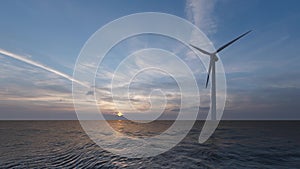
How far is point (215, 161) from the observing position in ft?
91.0

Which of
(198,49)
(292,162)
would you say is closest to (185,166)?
(292,162)

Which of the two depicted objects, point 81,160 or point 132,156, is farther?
point 132,156

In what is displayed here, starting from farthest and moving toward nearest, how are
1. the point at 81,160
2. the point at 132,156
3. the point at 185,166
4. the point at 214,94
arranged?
1. the point at 214,94
2. the point at 132,156
3. the point at 81,160
4. the point at 185,166

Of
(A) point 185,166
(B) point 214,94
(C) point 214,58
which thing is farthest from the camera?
(B) point 214,94

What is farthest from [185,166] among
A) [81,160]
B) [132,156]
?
[81,160]

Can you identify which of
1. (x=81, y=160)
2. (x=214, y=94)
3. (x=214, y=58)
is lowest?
(x=81, y=160)

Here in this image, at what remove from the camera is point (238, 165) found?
25.5 m

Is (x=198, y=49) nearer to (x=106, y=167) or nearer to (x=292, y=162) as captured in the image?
(x=292, y=162)

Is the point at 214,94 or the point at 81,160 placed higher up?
the point at 214,94

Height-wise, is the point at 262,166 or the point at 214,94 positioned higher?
the point at 214,94

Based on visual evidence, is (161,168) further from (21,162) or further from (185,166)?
(21,162)

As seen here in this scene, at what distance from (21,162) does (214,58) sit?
7439 centimetres

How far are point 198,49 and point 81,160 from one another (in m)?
67.3

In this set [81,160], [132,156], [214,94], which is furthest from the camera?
[214,94]
